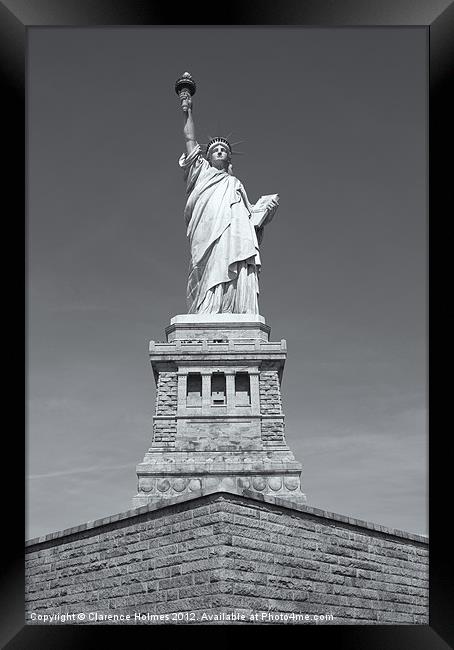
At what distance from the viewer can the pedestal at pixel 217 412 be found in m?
22.1

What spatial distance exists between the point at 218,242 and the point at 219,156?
300 centimetres

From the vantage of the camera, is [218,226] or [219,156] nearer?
[218,226]

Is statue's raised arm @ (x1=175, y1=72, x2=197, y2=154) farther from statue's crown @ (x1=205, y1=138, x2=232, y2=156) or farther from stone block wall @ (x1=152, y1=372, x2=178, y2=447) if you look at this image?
stone block wall @ (x1=152, y1=372, x2=178, y2=447)

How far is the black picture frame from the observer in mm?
11297

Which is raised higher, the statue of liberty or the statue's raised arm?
the statue's raised arm

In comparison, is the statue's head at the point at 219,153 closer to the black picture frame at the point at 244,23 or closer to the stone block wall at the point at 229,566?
the stone block wall at the point at 229,566

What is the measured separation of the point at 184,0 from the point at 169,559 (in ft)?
27.5

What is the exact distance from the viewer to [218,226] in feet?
89.8

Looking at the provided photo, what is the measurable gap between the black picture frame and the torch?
16712 millimetres

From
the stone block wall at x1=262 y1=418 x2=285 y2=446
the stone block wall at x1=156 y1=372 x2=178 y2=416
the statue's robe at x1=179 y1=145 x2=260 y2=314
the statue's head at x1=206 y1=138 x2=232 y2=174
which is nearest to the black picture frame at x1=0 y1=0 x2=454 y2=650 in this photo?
the stone block wall at x1=262 y1=418 x2=285 y2=446

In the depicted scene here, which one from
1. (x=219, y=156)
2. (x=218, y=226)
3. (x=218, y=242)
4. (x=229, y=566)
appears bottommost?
(x=229, y=566)

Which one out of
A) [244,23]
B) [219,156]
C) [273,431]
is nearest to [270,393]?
[273,431]

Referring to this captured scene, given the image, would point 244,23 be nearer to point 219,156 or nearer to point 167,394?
point 167,394
